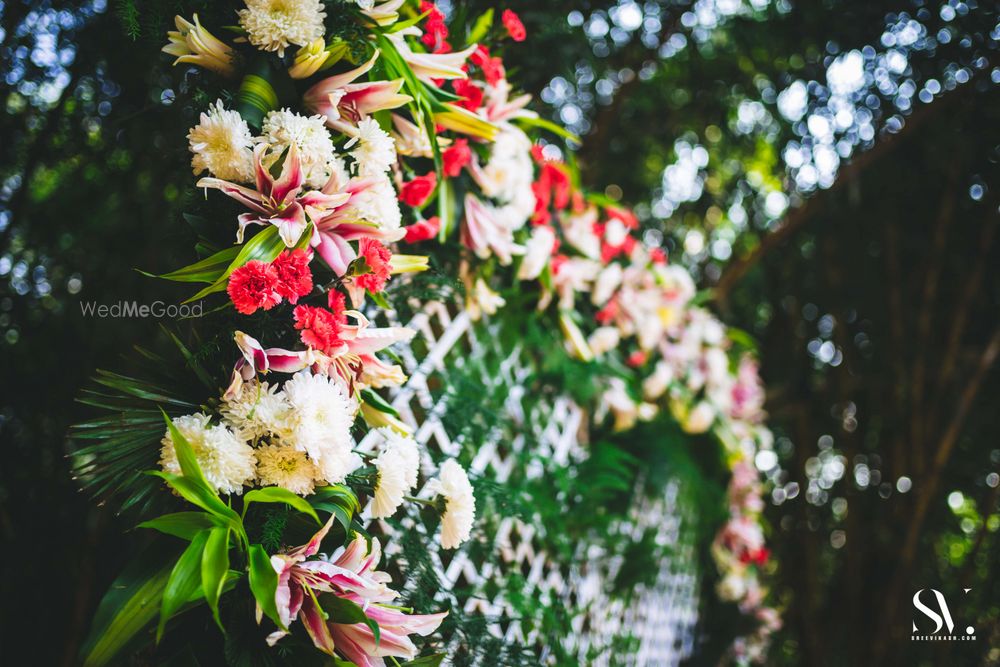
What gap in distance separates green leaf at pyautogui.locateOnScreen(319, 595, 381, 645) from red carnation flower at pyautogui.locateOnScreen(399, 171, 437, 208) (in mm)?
604

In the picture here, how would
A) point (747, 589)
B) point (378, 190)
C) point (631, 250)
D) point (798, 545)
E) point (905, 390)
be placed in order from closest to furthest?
point (378, 190), point (631, 250), point (747, 589), point (905, 390), point (798, 545)

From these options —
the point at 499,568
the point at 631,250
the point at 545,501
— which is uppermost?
the point at 631,250

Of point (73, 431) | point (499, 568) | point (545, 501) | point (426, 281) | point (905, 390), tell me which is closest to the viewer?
point (73, 431)

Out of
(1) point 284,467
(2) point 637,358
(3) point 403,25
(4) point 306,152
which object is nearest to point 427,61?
(3) point 403,25

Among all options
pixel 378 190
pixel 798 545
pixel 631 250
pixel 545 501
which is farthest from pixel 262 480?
pixel 798 545

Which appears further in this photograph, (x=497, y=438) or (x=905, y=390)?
(x=905, y=390)

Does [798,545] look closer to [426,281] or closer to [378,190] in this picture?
[426,281]

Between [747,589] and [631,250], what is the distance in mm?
1247

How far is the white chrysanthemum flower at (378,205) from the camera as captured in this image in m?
0.90

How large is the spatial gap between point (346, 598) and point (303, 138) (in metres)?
0.53

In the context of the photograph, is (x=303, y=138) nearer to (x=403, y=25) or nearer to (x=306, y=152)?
(x=306, y=152)

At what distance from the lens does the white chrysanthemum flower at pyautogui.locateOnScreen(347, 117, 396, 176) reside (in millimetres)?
927

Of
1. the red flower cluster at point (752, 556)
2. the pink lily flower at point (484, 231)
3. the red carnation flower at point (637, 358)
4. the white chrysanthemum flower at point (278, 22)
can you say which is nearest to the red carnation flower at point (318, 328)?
the white chrysanthemum flower at point (278, 22)

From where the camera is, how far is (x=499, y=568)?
52.6 inches
